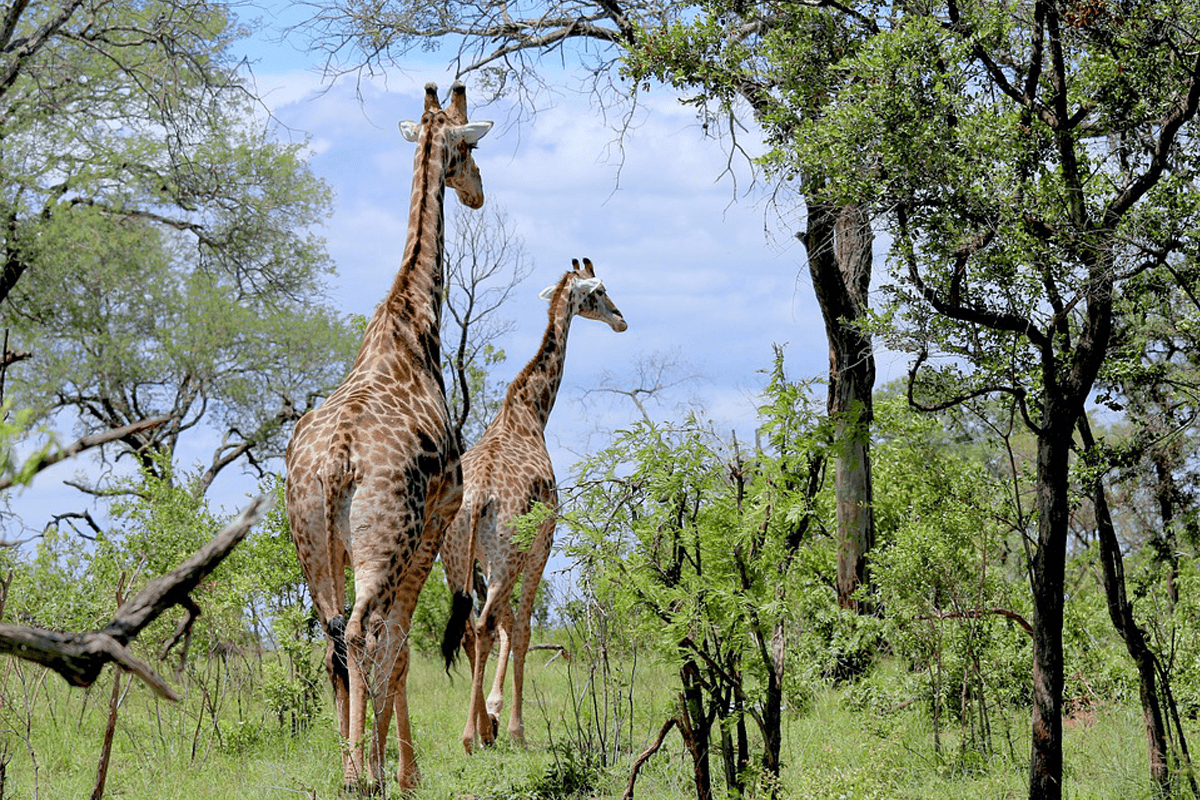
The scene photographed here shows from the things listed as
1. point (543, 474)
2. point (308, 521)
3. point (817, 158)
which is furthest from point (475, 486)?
→ point (817, 158)

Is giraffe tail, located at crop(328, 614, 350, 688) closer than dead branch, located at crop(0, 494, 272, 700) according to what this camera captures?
No

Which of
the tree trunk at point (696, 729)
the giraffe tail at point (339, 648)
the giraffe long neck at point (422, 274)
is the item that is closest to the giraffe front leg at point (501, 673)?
the giraffe tail at point (339, 648)

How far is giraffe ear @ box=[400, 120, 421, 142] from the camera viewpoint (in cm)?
1039

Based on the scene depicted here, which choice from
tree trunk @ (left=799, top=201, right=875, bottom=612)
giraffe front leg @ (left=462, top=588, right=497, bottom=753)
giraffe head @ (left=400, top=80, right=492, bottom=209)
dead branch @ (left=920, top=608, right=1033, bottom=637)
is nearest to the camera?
dead branch @ (left=920, top=608, right=1033, bottom=637)

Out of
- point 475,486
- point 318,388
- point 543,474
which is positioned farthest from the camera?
point 318,388

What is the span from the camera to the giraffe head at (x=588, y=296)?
1243 cm

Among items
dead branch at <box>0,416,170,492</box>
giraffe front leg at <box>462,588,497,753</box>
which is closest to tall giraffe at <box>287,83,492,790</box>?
giraffe front leg at <box>462,588,497,753</box>

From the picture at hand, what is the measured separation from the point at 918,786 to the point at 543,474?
14.1 ft

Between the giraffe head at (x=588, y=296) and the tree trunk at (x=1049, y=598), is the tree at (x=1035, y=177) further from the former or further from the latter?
the giraffe head at (x=588, y=296)

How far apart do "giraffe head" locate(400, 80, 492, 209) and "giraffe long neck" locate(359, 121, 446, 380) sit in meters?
0.07

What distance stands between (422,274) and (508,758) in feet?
12.1

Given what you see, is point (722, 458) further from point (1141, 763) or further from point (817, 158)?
point (1141, 763)

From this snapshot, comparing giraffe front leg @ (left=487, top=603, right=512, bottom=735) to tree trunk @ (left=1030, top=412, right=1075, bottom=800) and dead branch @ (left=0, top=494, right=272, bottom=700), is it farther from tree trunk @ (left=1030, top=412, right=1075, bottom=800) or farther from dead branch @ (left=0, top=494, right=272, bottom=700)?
dead branch @ (left=0, top=494, right=272, bottom=700)

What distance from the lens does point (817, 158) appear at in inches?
296
